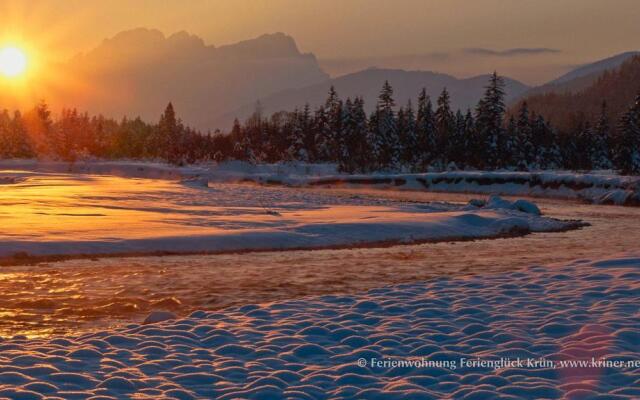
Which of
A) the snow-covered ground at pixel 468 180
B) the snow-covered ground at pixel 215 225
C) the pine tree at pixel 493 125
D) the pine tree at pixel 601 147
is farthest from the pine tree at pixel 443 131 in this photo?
the snow-covered ground at pixel 215 225

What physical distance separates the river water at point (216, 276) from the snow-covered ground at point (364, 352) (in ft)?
3.97

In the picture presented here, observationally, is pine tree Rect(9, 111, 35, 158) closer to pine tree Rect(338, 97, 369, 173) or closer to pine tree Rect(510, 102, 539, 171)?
pine tree Rect(338, 97, 369, 173)

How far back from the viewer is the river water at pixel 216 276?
9922mm

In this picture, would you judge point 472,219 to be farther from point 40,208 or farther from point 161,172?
point 161,172

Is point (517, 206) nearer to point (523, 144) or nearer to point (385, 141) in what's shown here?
point (523, 144)

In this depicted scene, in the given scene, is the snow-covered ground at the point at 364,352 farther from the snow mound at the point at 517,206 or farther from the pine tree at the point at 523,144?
the pine tree at the point at 523,144

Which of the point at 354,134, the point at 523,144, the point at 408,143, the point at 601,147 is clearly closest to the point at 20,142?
the point at 354,134

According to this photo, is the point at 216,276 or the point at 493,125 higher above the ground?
the point at 493,125

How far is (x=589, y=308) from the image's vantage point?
9.22 metres

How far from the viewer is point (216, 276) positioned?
13367mm

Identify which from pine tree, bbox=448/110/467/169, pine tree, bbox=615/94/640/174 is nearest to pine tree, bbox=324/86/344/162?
pine tree, bbox=448/110/467/169

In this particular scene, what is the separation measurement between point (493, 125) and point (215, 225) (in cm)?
6734

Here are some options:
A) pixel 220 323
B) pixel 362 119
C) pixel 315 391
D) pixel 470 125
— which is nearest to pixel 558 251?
pixel 220 323

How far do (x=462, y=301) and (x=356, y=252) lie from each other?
26.0ft
